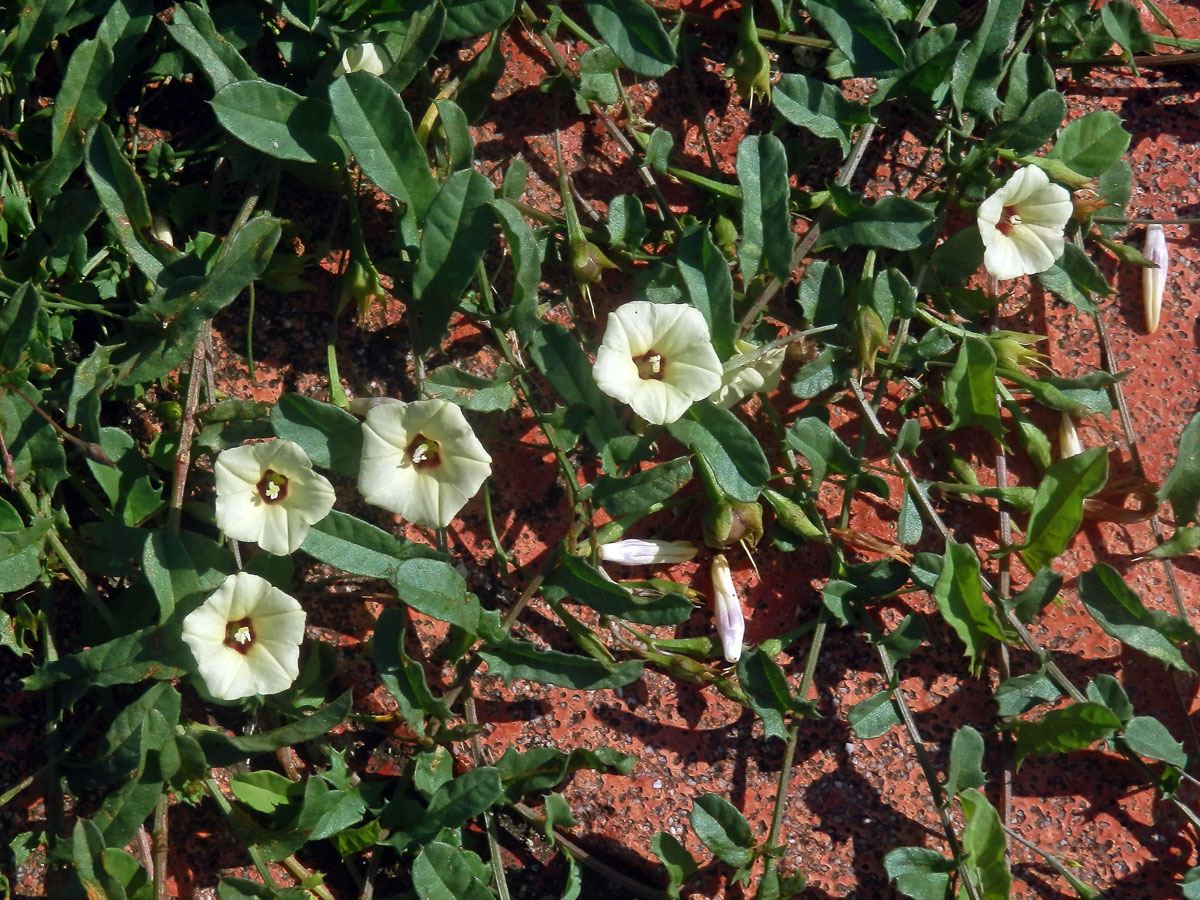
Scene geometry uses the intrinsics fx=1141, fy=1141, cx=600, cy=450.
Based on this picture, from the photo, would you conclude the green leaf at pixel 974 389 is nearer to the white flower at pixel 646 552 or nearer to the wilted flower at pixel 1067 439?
the wilted flower at pixel 1067 439

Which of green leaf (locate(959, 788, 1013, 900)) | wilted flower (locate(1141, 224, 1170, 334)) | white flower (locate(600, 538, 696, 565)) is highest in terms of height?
wilted flower (locate(1141, 224, 1170, 334))

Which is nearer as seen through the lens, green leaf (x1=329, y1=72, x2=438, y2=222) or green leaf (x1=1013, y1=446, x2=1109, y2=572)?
green leaf (x1=329, y1=72, x2=438, y2=222)

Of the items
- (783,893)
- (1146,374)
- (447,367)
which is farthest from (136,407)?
(1146,374)

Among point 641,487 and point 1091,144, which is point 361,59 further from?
point 1091,144

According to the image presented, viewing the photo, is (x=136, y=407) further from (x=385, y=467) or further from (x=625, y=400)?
(x=625, y=400)

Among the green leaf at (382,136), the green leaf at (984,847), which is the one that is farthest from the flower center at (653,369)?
the green leaf at (984,847)

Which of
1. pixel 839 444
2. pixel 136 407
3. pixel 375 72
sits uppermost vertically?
pixel 375 72

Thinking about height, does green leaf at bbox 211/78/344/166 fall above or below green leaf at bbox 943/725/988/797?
above

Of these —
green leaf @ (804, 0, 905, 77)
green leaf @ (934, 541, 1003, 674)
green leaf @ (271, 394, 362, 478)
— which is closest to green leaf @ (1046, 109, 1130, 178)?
green leaf @ (804, 0, 905, 77)

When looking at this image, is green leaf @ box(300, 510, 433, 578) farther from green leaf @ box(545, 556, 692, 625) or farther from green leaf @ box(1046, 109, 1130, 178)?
green leaf @ box(1046, 109, 1130, 178)
